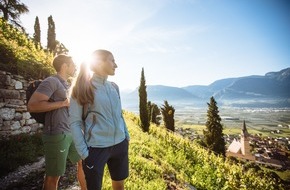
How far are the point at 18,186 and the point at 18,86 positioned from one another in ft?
11.7

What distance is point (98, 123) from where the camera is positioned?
250 cm

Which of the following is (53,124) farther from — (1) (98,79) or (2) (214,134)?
(2) (214,134)

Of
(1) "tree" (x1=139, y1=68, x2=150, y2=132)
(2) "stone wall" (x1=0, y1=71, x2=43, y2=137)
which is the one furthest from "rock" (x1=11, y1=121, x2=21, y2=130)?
(1) "tree" (x1=139, y1=68, x2=150, y2=132)

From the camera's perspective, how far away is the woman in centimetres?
238

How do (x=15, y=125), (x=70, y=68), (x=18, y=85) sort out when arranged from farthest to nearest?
(x=18, y=85), (x=15, y=125), (x=70, y=68)

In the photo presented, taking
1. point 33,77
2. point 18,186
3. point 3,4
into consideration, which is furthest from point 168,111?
point 18,186

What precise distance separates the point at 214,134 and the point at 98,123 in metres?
36.6

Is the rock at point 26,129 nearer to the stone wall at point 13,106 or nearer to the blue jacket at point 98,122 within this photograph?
the stone wall at point 13,106

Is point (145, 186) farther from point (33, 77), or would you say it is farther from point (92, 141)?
point (33, 77)

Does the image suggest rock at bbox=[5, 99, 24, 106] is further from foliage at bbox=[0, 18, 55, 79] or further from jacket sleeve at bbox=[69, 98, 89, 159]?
jacket sleeve at bbox=[69, 98, 89, 159]

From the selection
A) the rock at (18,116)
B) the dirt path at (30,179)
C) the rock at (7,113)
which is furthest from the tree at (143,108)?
the dirt path at (30,179)

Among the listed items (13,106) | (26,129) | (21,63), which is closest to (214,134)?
(26,129)

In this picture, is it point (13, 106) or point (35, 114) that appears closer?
point (35, 114)

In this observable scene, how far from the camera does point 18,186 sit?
462cm
